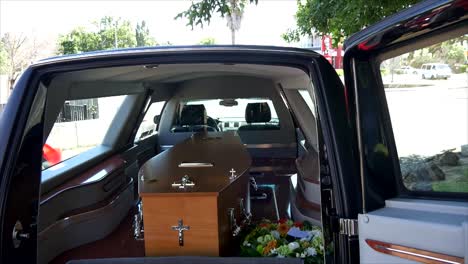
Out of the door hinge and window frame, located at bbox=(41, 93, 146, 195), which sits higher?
window frame, located at bbox=(41, 93, 146, 195)

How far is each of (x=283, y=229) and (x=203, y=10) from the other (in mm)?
2711

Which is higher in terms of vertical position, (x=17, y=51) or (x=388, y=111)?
(x=17, y=51)

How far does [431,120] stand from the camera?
1.69 meters

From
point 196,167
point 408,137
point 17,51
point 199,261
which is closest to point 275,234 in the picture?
point 199,261

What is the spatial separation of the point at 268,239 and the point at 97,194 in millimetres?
1802

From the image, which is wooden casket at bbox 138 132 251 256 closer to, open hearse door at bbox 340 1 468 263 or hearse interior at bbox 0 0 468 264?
hearse interior at bbox 0 0 468 264

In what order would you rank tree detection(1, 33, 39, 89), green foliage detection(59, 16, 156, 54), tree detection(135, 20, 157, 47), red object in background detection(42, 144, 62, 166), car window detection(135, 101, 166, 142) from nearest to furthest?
red object in background detection(42, 144, 62, 166)
car window detection(135, 101, 166, 142)
tree detection(1, 33, 39, 89)
green foliage detection(59, 16, 156, 54)
tree detection(135, 20, 157, 47)

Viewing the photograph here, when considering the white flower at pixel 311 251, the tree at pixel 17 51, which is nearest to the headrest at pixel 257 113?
the white flower at pixel 311 251

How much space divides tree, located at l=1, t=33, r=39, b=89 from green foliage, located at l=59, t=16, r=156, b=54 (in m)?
6.28

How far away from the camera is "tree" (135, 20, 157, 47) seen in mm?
45875

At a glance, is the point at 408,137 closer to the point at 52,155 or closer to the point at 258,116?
the point at 52,155

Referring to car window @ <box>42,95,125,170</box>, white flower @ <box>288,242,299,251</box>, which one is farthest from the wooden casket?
car window @ <box>42,95,125,170</box>

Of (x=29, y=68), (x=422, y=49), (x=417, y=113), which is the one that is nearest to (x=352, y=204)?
(x=417, y=113)

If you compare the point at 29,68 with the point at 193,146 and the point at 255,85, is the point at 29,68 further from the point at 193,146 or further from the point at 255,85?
the point at 255,85
